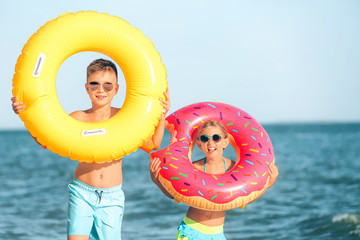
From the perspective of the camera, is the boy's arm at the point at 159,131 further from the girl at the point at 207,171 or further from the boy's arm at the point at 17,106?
the boy's arm at the point at 17,106

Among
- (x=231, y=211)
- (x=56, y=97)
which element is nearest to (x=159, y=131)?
(x=56, y=97)

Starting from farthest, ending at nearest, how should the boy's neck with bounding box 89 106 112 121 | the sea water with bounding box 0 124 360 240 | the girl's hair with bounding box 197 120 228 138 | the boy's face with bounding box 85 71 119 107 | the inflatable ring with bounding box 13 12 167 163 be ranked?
the sea water with bounding box 0 124 360 240
the girl's hair with bounding box 197 120 228 138
the boy's neck with bounding box 89 106 112 121
the boy's face with bounding box 85 71 119 107
the inflatable ring with bounding box 13 12 167 163

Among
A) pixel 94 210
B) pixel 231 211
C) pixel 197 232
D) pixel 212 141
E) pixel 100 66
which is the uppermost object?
pixel 100 66

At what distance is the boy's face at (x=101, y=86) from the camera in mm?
3527

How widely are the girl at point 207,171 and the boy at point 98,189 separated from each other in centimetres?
36

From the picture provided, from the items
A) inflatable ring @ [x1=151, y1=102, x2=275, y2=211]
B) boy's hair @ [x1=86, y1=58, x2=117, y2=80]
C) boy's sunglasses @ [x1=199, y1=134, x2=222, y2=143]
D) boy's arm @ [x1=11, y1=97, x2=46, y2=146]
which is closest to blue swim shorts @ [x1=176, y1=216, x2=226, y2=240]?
inflatable ring @ [x1=151, y1=102, x2=275, y2=211]

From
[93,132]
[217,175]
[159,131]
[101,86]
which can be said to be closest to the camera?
[93,132]

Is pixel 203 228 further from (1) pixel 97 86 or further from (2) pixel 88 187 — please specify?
(1) pixel 97 86

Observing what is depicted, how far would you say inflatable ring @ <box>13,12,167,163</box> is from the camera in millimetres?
3400

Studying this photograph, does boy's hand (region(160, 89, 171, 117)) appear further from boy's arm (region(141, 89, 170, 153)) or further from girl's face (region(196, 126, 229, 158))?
girl's face (region(196, 126, 229, 158))

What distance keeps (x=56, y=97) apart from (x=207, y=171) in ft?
4.21

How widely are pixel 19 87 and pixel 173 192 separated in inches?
52.9

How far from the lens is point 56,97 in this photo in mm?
3516

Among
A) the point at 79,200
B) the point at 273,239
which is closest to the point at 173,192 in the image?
the point at 79,200
